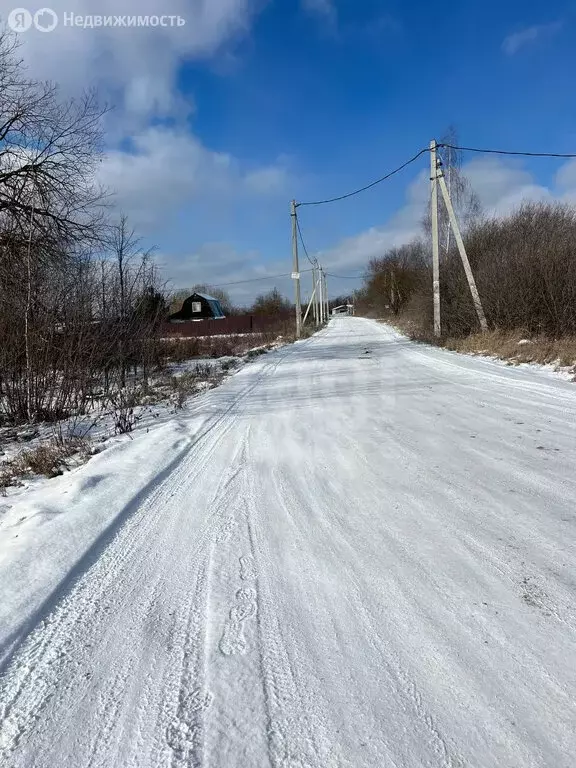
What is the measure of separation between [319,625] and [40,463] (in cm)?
380

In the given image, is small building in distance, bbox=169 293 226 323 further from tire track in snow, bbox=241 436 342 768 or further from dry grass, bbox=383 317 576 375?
tire track in snow, bbox=241 436 342 768

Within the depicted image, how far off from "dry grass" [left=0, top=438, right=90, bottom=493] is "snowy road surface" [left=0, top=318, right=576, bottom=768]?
1277 millimetres

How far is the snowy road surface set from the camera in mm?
1438

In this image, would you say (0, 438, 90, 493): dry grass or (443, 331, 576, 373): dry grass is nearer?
(0, 438, 90, 493): dry grass

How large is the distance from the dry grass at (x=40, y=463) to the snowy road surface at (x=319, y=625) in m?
1.28

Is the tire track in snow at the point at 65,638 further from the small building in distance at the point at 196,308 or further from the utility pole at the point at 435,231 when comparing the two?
the small building in distance at the point at 196,308

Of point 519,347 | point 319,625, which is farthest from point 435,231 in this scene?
point 319,625

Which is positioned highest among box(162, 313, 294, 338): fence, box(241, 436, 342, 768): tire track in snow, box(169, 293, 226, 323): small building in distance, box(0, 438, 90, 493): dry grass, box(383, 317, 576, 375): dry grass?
box(169, 293, 226, 323): small building in distance

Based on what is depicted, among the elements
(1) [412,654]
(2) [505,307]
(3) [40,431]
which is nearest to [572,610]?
(1) [412,654]

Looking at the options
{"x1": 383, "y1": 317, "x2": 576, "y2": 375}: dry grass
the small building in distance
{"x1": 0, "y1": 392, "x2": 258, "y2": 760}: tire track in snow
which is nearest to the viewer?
{"x1": 0, "y1": 392, "x2": 258, "y2": 760}: tire track in snow

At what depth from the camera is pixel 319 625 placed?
196 cm

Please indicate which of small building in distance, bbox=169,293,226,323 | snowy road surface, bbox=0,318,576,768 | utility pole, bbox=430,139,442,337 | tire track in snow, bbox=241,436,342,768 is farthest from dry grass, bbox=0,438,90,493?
small building in distance, bbox=169,293,226,323

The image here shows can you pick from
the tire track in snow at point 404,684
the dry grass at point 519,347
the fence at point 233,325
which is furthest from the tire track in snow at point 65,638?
the fence at point 233,325

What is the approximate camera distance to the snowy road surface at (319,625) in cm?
144
